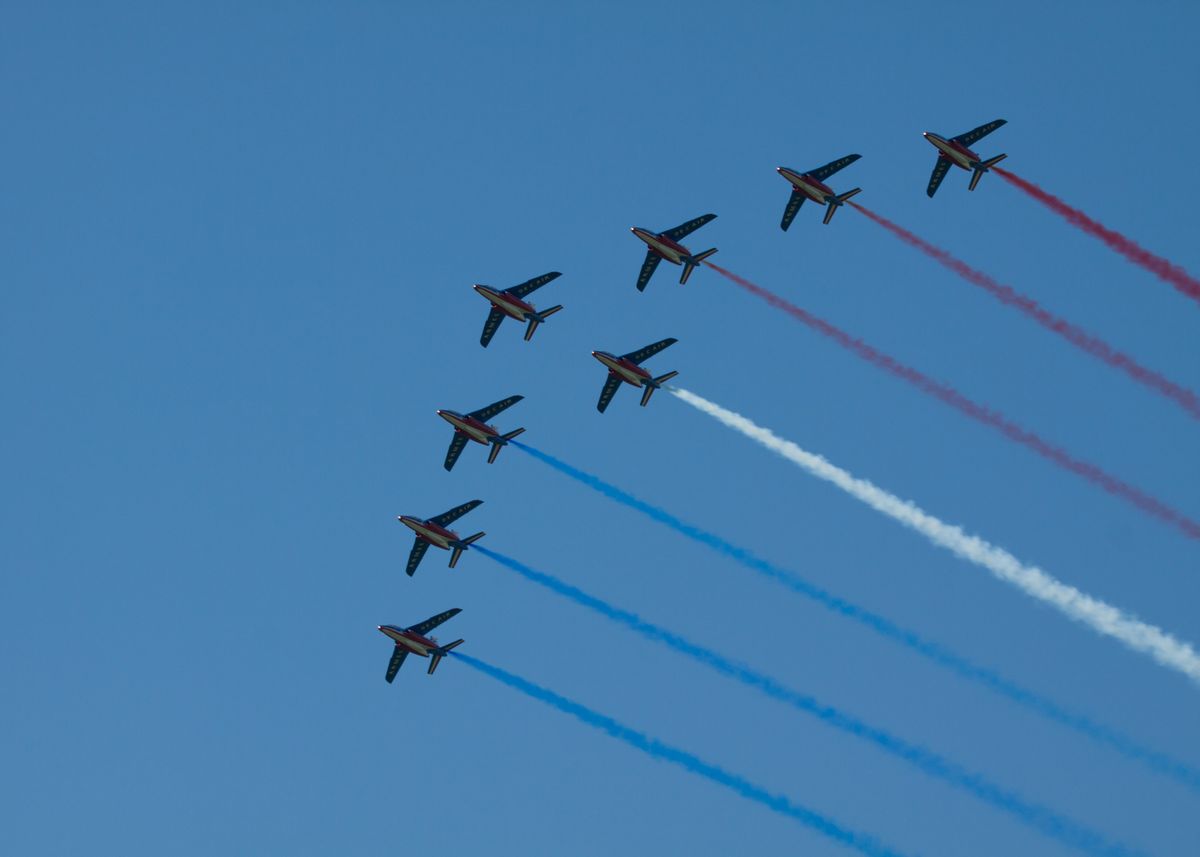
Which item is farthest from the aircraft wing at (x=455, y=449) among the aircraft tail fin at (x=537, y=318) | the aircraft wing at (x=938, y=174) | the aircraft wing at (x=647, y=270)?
the aircraft wing at (x=938, y=174)

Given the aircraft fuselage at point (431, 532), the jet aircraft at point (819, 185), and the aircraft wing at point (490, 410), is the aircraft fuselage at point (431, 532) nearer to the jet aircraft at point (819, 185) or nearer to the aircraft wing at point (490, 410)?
the aircraft wing at point (490, 410)

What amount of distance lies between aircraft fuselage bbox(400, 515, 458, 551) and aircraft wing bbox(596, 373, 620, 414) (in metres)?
10.5

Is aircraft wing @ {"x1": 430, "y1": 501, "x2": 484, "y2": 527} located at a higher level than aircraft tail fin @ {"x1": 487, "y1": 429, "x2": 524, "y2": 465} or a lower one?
lower

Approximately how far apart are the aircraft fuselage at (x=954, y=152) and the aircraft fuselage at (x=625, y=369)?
1957cm

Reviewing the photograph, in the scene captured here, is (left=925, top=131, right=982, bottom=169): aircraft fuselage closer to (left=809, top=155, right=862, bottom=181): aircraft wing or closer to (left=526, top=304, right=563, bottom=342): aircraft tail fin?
(left=809, top=155, right=862, bottom=181): aircraft wing

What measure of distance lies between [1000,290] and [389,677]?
4013cm

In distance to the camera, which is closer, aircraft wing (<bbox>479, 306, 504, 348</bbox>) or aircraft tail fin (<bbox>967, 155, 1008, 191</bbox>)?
aircraft tail fin (<bbox>967, 155, 1008, 191</bbox>)

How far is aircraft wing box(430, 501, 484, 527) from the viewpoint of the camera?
8675 centimetres

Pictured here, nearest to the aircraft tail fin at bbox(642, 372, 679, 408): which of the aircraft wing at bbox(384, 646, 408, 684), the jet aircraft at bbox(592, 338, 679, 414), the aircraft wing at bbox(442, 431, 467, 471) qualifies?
the jet aircraft at bbox(592, 338, 679, 414)

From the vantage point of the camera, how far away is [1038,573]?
72438mm

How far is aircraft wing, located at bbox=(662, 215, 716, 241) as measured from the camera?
8488 centimetres

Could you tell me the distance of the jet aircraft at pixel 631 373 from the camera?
8362 centimetres

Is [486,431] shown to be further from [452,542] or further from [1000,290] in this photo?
[1000,290]

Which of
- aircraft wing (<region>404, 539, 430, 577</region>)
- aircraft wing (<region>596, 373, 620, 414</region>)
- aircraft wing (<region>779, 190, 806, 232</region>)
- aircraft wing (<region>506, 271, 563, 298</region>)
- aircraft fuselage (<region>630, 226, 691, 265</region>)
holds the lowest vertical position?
aircraft wing (<region>404, 539, 430, 577</region>)
